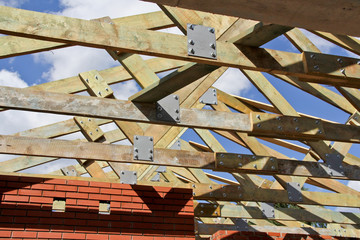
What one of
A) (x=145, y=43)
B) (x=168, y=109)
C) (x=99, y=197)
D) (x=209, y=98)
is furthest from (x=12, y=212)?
(x=209, y=98)

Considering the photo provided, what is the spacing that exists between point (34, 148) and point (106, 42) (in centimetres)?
218

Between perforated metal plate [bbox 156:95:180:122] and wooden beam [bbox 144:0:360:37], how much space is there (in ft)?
7.74

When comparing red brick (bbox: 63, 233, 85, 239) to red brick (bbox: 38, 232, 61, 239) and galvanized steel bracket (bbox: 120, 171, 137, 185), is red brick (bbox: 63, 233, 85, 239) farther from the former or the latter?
galvanized steel bracket (bbox: 120, 171, 137, 185)

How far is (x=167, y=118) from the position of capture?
418 cm

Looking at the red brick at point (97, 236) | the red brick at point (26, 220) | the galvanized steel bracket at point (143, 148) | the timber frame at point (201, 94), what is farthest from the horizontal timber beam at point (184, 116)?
the red brick at point (97, 236)

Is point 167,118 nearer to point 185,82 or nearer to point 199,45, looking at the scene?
point 185,82

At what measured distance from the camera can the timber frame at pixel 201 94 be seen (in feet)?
9.68

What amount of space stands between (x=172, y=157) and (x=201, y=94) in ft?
2.95

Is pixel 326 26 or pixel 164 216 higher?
pixel 164 216

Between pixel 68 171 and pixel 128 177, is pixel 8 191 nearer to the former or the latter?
pixel 128 177

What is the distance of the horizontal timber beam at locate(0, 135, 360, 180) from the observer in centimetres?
462

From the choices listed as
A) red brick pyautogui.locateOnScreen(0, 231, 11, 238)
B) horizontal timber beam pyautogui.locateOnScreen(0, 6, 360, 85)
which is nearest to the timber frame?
horizontal timber beam pyautogui.locateOnScreen(0, 6, 360, 85)

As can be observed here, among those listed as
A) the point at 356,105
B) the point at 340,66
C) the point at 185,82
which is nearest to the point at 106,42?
the point at 185,82

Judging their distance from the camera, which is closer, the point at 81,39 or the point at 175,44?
the point at 81,39
